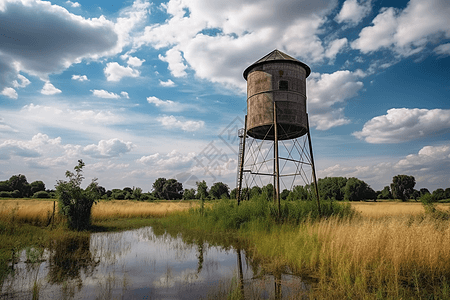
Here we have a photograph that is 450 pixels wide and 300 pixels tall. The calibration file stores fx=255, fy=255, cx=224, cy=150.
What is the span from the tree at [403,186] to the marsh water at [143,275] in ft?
301

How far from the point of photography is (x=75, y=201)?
48.2ft

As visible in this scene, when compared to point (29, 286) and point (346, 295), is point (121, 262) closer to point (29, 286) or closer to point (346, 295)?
point (29, 286)

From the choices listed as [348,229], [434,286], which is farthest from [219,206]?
[434,286]

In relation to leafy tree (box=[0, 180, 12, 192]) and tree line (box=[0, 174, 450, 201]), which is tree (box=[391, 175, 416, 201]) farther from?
leafy tree (box=[0, 180, 12, 192])

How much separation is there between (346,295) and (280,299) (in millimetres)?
1361

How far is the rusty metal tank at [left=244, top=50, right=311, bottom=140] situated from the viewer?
14.7 m

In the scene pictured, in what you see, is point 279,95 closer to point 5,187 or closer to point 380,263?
point 380,263

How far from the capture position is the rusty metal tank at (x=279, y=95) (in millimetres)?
14734

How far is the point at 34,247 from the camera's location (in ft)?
31.5

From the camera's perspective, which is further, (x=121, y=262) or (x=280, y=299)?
(x=121, y=262)

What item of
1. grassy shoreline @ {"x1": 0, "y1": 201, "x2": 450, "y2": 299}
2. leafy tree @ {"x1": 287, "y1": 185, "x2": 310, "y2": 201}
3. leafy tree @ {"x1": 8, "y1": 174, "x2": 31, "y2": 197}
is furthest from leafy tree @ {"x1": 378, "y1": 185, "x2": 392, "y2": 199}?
leafy tree @ {"x1": 8, "y1": 174, "x2": 31, "y2": 197}

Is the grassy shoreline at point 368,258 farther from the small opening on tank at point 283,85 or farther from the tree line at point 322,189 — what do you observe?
the tree line at point 322,189

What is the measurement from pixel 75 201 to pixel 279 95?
1328 centimetres

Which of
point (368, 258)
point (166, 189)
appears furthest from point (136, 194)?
point (368, 258)
